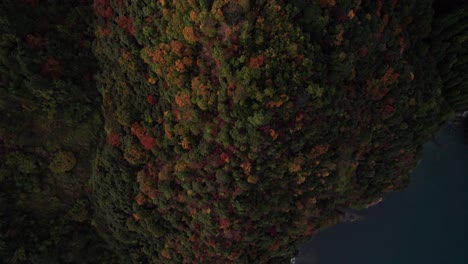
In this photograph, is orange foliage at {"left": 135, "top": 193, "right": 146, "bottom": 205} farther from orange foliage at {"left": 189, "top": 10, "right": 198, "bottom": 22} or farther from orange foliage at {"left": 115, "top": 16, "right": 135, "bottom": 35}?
orange foliage at {"left": 189, "top": 10, "right": 198, "bottom": 22}

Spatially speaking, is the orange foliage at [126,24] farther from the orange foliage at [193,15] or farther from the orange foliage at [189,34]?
the orange foliage at [193,15]

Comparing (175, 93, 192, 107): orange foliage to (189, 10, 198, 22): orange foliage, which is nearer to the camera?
(189, 10, 198, 22): orange foliage

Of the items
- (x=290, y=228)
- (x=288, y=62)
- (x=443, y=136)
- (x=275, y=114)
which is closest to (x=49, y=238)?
(x=290, y=228)

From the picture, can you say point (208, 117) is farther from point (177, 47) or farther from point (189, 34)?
point (189, 34)

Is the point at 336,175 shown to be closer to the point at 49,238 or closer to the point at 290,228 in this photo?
the point at 290,228

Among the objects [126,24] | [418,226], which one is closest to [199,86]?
[126,24]

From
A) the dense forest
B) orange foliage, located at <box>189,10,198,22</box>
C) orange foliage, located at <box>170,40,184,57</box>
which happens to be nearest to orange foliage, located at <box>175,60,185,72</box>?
the dense forest

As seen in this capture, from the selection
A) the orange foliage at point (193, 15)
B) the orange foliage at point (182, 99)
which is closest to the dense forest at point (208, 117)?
the orange foliage at point (193, 15)
